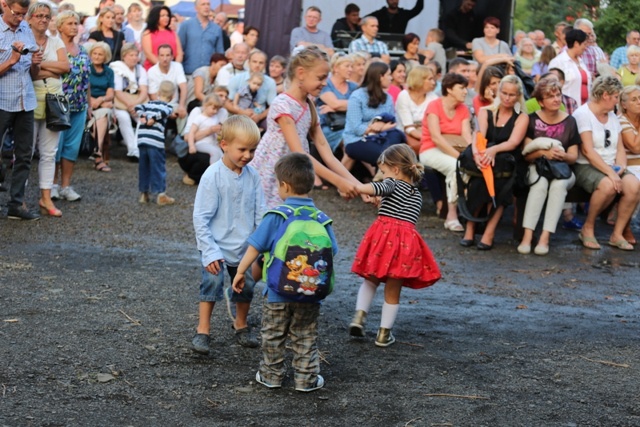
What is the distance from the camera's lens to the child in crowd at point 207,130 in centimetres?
1372

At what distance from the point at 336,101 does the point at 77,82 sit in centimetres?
387

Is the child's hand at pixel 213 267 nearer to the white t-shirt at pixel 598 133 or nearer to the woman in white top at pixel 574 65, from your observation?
the white t-shirt at pixel 598 133

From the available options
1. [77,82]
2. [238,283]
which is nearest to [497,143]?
[77,82]

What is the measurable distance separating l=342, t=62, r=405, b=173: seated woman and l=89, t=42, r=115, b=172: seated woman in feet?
11.9

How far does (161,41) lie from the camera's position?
17.0 m

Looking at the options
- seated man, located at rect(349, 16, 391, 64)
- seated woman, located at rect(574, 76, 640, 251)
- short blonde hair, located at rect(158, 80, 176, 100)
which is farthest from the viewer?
seated man, located at rect(349, 16, 391, 64)

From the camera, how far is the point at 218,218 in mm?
6277

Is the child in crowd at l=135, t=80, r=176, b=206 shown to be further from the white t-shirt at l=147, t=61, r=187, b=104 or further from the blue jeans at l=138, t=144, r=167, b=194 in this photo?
the white t-shirt at l=147, t=61, r=187, b=104

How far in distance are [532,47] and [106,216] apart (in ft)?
31.6

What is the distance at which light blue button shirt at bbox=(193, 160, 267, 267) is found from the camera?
20.2 ft

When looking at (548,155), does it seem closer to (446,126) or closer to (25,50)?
(446,126)

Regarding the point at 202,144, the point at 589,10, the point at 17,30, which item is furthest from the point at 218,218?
the point at 589,10

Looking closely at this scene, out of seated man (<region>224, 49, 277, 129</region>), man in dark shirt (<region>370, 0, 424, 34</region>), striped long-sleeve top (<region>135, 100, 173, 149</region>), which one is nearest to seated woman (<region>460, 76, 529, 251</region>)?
striped long-sleeve top (<region>135, 100, 173, 149</region>)

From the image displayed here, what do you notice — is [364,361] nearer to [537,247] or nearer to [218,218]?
[218,218]
